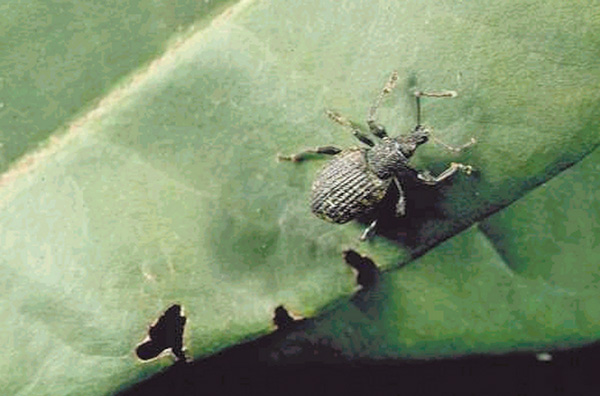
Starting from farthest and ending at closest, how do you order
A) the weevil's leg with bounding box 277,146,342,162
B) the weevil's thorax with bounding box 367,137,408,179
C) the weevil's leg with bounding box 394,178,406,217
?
the weevil's thorax with bounding box 367,137,408,179, the weevil's leg with bounding box 394,178,406,217, the weevil's leg with bounding box 277,146,342,162

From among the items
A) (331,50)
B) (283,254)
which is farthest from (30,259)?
(331,50)

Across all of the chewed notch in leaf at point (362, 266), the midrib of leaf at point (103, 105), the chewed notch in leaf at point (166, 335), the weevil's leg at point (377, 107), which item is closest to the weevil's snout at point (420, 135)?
the weevil's leg at point (377, 107)

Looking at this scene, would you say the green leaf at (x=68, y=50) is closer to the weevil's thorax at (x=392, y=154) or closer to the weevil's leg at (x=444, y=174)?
the weevil's thorax at (x=392, y=154)

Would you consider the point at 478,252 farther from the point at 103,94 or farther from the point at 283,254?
the point at 103,94

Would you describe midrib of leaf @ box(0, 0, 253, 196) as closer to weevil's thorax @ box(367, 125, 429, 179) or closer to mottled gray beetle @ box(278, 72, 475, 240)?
mottled gray beetle @ box(278, 72, 475, 240)

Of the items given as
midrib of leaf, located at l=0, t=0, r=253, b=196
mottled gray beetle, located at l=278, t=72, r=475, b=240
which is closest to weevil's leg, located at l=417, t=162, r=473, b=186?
mottled gray beetle, located at l=278, t=72, r=475, b=240

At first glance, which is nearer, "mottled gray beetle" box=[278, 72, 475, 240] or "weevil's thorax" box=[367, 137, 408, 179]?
"mottled gray beetle" box=[278, 72, 475, 240]

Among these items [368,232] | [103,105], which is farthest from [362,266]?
[103,105]

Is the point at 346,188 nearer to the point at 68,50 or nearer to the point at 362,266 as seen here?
the point at 362,266
